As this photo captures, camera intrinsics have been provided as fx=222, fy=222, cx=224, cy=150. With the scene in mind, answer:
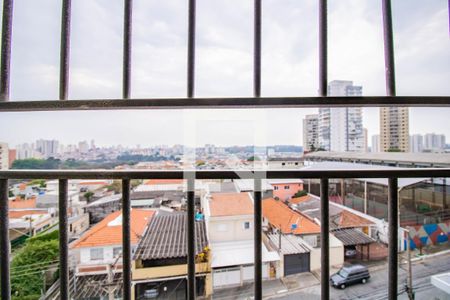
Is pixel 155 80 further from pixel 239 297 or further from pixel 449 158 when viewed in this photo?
pixel 449 158

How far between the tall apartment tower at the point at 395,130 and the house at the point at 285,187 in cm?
34

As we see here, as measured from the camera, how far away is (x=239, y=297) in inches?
28.0

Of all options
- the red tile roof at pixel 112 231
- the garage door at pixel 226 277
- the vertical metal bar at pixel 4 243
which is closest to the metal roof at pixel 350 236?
the garage door at pixel 226 277

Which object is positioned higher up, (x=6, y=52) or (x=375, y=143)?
(x=6, y=52)

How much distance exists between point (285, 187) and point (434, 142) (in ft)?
1.77

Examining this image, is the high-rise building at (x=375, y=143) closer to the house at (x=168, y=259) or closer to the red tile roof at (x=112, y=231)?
the house at (x=168, y=259)

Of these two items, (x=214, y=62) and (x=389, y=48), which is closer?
(x=389, y=48)

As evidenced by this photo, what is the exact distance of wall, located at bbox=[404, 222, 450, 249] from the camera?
29.4 inches

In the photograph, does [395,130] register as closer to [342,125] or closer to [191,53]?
[342,125]

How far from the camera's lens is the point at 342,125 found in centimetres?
76

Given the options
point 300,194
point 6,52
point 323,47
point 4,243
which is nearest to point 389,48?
point 323,47

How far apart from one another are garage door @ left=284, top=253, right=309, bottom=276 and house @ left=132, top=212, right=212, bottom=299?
0.85 feet

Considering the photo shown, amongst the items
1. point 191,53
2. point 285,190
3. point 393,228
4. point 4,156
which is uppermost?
point 191,53

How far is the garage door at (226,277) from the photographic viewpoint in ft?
2.39
